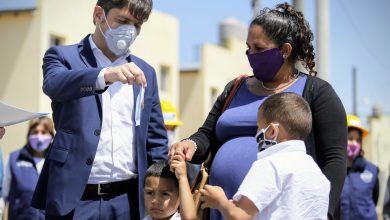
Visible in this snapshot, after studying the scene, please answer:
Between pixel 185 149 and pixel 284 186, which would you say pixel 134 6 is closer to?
pixel 185 149

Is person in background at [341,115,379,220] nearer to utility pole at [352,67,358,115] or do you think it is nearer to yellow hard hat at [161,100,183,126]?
yellow hard hat at [161,100,183,126]

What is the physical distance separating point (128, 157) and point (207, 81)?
29.1 metres

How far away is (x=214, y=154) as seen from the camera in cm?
440

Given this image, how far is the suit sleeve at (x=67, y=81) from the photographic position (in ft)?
13.1

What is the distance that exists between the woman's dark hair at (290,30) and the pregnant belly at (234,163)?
59 centimetres

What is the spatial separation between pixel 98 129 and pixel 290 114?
1211 mm

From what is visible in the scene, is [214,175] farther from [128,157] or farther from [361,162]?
[361,162]

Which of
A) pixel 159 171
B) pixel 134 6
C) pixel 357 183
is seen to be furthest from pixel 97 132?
pixel 357 183

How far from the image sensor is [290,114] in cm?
361

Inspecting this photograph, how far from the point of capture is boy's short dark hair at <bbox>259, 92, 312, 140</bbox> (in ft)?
11.9

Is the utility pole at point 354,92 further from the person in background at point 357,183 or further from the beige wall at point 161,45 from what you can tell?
the person in background at point 357,183

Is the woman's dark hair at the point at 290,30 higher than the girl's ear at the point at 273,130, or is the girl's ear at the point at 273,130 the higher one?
the woman's dark hair at the point at 290,30

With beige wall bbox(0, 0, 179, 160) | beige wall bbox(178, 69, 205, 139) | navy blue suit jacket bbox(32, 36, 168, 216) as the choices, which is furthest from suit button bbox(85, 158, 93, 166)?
beige wall bbox(178, 69, 205, 139)

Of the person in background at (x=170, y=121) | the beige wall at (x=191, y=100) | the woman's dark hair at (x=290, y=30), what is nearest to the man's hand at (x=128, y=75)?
the woman's dark hair at (x=290, y=30)
